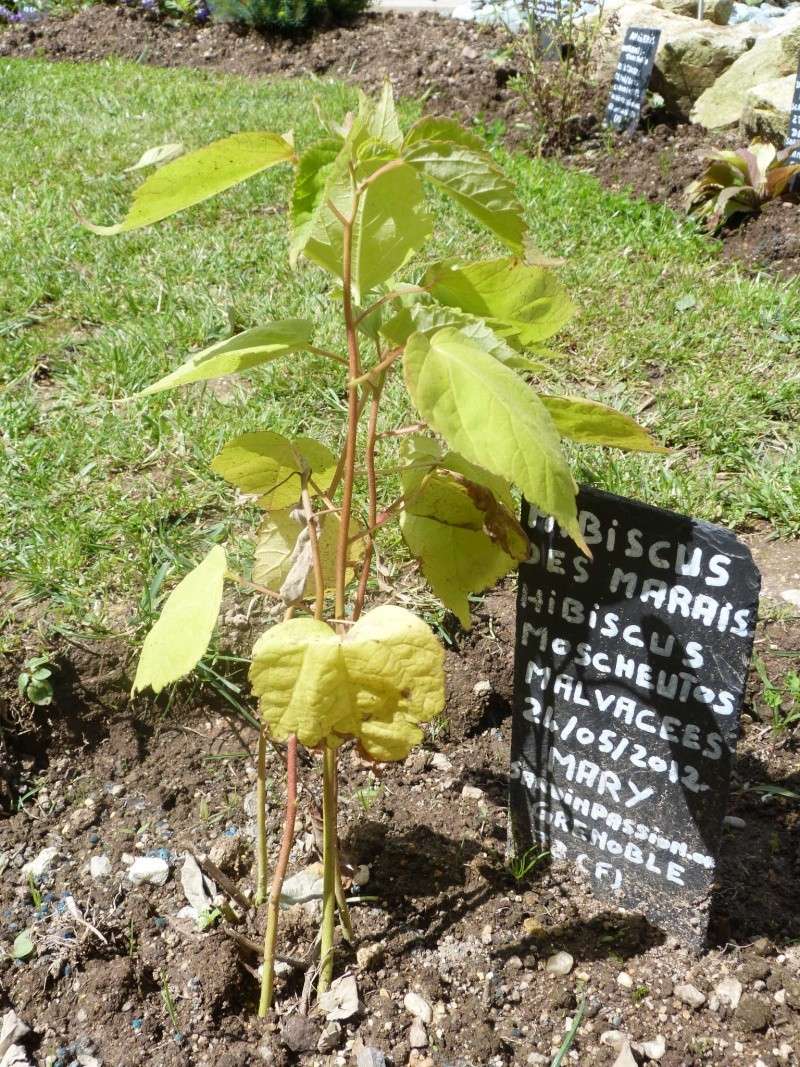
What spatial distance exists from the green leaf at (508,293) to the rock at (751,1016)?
1.03 metres

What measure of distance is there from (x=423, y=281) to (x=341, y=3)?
24.4ft

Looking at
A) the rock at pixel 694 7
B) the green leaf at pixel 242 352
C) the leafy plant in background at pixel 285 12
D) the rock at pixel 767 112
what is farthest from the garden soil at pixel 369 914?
the leafy plant in background at pixel 285 12

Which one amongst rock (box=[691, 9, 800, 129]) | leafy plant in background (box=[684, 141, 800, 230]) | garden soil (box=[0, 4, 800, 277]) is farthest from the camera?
rock (box=[691, 9, 800, 129])

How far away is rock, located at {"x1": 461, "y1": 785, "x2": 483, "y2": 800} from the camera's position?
181 cm

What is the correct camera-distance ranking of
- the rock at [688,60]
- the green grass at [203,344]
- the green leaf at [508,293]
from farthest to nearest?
the rock at [688,60] < the green grass at [203,344] < the green leaf at [508,293]

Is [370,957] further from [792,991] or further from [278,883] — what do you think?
[792,991]

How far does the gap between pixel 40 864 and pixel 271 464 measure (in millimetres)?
928

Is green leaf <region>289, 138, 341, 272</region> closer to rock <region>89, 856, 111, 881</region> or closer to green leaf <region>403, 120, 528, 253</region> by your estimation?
green leaf <region>403, 120, 528, 253</region>

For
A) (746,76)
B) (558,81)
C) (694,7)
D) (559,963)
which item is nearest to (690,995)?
(559,963)

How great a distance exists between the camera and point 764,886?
166cm

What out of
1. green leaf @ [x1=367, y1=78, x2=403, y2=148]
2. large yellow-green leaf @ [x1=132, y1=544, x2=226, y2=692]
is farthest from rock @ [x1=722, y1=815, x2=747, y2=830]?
green leaf @ [x1=367, y1=78, x2=403, y2=148]

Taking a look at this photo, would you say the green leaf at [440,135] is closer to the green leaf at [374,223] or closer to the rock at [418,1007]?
the green leaf at [374,223]

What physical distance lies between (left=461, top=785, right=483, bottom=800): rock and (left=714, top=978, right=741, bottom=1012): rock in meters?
0.51

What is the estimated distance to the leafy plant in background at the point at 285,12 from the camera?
7.21m
